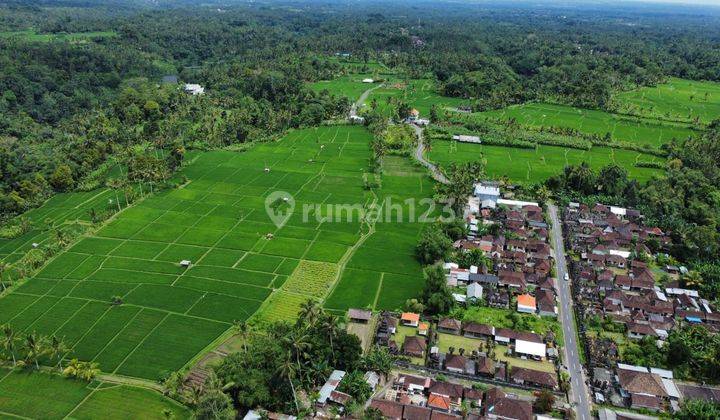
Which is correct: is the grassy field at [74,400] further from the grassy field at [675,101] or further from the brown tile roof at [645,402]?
the grassy field at [675,101]

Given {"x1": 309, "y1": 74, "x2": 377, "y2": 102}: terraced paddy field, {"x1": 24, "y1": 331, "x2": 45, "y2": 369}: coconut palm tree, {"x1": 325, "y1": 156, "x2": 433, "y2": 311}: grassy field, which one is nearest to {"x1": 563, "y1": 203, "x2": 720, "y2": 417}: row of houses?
{"x1": 325, "y1": 156, "x2": 433, "y2": 311}: grassy field

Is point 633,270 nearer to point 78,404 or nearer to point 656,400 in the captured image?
point 656,400

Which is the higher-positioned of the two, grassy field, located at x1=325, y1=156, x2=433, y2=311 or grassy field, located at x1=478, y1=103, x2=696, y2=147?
grassy field, located at x1=478, y1=103, x2=696, y2=147

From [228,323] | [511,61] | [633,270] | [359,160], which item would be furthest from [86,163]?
[511,61]

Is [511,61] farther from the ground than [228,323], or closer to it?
farther from the ground

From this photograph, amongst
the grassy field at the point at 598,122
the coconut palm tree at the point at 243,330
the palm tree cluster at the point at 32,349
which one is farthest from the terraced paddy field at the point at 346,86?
the palm tree cluster at the point at 32,349

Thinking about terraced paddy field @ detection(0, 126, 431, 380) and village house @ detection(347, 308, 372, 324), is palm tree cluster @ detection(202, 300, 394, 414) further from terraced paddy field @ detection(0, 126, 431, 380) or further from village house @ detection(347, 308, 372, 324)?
terraced paddy field @ detection(0, 126, 431, 380)

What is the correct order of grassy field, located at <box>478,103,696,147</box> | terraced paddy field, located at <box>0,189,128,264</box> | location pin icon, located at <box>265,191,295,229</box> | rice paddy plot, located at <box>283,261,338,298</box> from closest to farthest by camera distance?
rice paddy plot, located at <box>283,261,338,298</box>
terraced paddy field, located at <box>0,189,128,264</box>
location pin icon, located at <box>265,191,295,229</box>
grassy field, located at <box>478,103,696,147</box>
